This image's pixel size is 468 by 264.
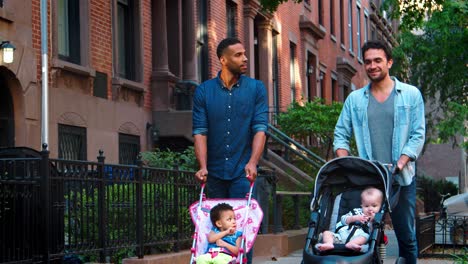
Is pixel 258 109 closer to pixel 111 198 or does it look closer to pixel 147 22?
pixel 111 198

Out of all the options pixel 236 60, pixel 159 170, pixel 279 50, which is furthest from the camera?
pixel 279 50

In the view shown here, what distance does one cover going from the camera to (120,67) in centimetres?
1820

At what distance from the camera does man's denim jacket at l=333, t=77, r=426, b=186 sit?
779cm

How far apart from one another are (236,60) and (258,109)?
1.35 ft

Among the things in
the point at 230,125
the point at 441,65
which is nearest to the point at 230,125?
the point at 230,125

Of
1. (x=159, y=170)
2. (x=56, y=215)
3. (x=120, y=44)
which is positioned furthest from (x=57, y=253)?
(x=120, y=44)

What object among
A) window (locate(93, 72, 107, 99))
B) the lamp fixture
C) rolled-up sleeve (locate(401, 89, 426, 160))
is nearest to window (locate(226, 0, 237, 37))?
the lamp fixture

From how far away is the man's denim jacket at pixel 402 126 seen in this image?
7.79 m

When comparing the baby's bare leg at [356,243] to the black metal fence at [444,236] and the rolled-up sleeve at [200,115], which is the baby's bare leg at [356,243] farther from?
the black metal fence at [444,236]

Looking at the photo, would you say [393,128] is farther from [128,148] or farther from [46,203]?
[128,148]

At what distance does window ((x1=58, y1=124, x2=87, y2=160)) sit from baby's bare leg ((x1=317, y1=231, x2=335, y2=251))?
8588mm

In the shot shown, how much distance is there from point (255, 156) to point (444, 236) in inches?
323

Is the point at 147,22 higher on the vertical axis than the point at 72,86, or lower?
higher

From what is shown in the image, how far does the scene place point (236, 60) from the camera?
295 inches
